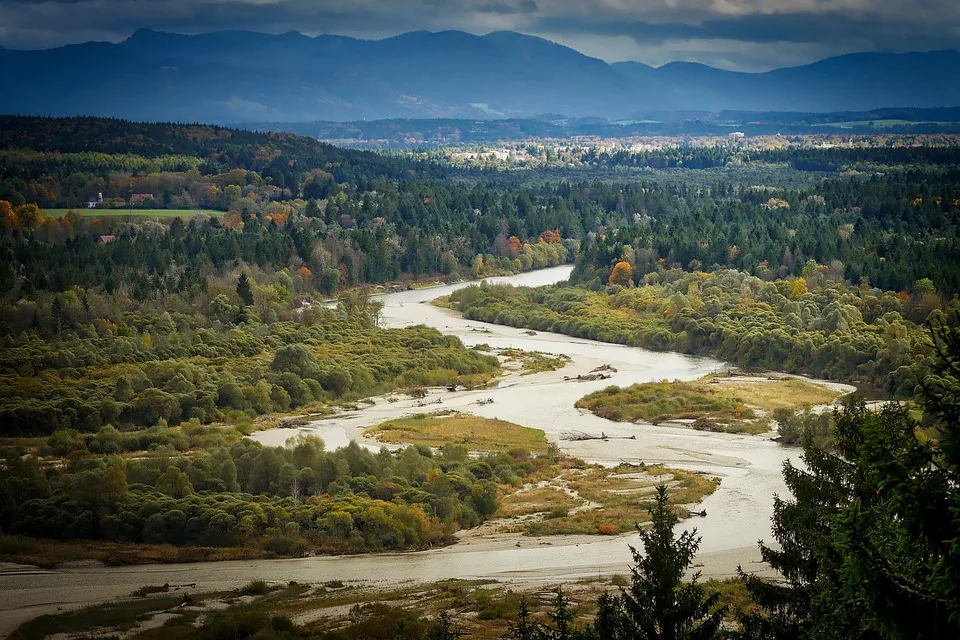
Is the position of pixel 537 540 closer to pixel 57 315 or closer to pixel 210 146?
pixel 57 315

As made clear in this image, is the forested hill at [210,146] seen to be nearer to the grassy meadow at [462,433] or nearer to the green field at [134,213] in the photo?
the green field at [134,213]

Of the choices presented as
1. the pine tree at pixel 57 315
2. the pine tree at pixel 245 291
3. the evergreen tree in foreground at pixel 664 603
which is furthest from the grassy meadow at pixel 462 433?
the evergreen tree in foreground at pixel 664 603

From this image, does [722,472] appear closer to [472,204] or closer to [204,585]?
[204,585]

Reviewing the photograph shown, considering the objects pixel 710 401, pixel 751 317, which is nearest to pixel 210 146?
pixel 751 317

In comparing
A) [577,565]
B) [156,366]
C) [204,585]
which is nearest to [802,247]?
[156,366]

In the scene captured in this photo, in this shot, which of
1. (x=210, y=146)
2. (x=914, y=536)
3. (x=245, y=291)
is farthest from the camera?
(x=210, y=146)
